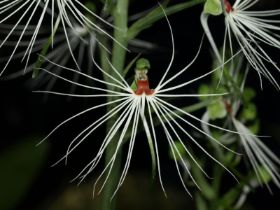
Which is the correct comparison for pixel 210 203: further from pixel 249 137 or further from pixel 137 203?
pixel 137 203

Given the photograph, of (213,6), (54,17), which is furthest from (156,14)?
(54,17)

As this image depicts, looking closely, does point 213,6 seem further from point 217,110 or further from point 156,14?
point 217,110

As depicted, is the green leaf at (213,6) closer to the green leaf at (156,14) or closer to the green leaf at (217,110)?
the green leaf at (156,14)

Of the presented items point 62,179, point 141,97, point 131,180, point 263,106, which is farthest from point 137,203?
point 141,97

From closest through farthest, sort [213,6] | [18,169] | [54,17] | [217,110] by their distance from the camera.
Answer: [213,6]
[217,110]
[54,17]
[18,169]

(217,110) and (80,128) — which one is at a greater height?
(217,110)

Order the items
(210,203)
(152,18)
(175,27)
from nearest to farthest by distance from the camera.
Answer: (152,18)
(210,203)
(175,27)
